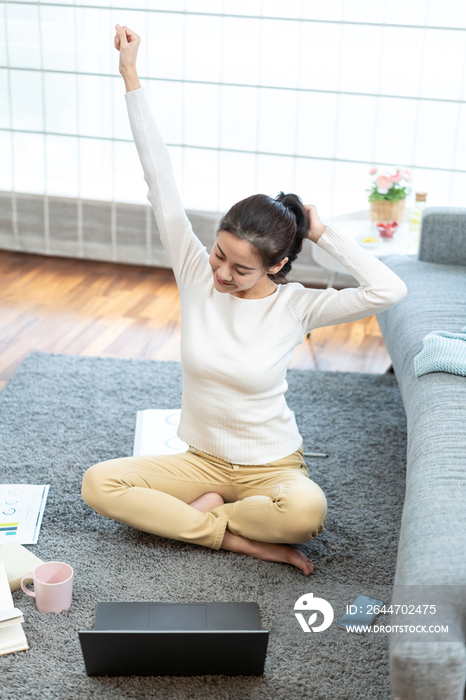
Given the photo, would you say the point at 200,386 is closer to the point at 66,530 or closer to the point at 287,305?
the point at 287,305

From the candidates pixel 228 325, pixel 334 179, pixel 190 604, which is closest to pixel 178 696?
pixel 190 604

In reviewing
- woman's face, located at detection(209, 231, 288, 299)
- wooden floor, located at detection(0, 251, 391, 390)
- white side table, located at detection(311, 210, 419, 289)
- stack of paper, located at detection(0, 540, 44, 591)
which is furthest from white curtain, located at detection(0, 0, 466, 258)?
stack of paper, located at detection(0, 540, 44, 591)

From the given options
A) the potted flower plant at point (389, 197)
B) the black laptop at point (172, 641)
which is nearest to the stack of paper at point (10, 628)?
the black laptop at point (172, 641)

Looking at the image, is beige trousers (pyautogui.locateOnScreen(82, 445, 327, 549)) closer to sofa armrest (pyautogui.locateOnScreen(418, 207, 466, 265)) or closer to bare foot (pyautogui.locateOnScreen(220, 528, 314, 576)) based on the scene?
bare foot (pyautogui.locateOnScreen(220, 528, 314, 576))

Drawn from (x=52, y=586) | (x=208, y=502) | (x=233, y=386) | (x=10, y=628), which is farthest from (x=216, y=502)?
(x=10, y=628)

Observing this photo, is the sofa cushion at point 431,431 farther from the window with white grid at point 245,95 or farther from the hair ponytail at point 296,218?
the window with white grid at point 245,95

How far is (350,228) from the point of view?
306cm

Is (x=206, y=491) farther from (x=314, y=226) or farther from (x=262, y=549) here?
(x=314, y=226)

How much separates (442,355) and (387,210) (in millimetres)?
1355

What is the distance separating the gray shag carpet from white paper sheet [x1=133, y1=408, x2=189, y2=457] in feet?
0.16

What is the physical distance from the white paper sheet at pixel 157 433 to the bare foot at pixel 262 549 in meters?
0.45

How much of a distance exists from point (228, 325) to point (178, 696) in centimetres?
79

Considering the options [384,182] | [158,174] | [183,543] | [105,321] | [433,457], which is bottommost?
[183,543]

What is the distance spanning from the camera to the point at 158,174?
1622 mm
